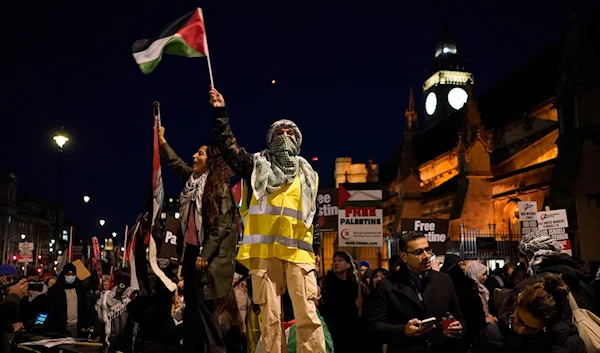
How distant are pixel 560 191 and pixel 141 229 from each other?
19.3m

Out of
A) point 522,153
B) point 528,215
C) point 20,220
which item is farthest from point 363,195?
point 20,220

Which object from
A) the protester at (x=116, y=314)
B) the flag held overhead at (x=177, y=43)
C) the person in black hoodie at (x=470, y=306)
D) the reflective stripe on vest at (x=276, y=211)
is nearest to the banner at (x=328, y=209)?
the protester at (x=116, y=314)

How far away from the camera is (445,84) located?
Answer: 309 feet

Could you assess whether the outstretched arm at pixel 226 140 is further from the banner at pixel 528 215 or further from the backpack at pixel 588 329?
the banner at pixel 528 215

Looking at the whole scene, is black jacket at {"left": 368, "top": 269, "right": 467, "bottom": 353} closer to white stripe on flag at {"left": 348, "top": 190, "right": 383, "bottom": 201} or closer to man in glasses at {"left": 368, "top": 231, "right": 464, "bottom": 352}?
man in glasses at {"left": 368, "top": 231, "right": 464, "bottom": 352}

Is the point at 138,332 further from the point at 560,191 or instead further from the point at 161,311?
the point at 560,191

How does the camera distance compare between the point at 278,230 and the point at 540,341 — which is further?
the point at 278,230

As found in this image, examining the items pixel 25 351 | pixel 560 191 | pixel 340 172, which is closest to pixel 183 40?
pixel 25 351

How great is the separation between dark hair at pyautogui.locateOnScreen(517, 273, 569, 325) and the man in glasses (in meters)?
1.11

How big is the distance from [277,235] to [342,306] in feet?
10.9

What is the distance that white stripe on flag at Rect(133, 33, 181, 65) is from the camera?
6.26 meters

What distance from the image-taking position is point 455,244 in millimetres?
26562

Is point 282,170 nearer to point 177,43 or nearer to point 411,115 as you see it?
point 177,43

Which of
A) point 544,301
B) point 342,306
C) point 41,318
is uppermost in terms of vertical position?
point 544,301
